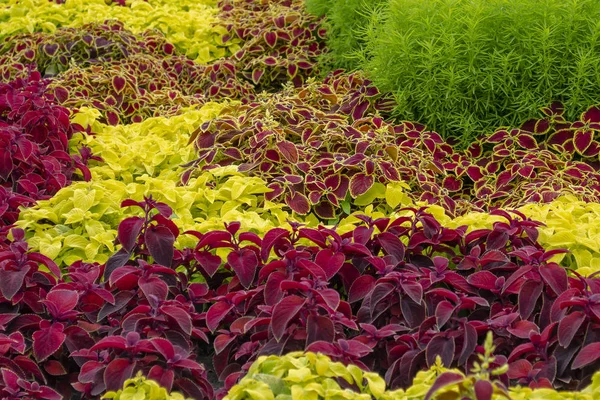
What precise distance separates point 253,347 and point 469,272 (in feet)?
2.57

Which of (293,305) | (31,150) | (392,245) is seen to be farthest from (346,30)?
(293,305)

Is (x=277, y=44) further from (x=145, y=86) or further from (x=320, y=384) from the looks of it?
(x=320, y=384)

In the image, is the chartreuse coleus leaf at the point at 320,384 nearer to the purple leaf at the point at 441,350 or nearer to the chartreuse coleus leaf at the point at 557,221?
the purple leaf at the point at 441,350

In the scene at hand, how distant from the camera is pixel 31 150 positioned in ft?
10.9

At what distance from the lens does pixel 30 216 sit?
293 cm

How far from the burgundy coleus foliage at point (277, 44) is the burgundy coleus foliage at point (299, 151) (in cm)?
105

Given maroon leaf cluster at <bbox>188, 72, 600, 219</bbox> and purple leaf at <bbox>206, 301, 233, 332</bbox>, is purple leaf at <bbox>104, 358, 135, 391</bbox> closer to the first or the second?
purple leaf at <bbox>206, 301, 233, 332</bbox>

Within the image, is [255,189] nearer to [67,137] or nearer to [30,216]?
[30,216]

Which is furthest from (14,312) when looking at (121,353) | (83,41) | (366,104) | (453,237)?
(83,41)

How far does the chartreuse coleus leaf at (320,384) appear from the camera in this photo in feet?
5.96

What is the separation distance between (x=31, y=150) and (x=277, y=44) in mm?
2403

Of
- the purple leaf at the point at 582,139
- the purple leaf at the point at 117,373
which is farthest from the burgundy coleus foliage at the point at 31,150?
the purple leaf at the point at 582,139

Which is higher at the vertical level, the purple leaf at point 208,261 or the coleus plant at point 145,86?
the purple leaf at point 208,261

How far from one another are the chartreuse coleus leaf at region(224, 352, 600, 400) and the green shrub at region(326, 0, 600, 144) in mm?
2205
